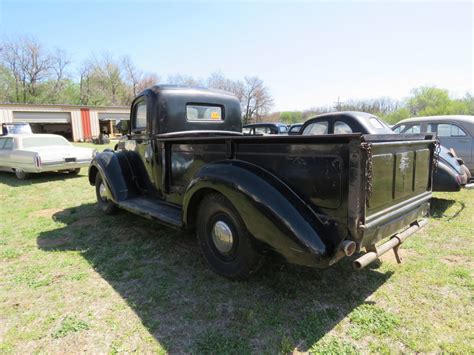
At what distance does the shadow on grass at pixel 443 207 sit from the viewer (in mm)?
5200

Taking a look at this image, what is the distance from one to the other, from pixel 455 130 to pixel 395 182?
646 centimetres

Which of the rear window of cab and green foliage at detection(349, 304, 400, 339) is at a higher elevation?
the rear window of cab

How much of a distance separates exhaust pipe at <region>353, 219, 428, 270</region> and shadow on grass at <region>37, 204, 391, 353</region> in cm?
53

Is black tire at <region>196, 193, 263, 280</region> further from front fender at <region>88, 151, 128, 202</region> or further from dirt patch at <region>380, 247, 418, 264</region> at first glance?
front fender at <region>88, 151, 128, 202</region>

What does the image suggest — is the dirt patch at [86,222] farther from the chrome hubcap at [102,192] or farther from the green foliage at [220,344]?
the green foliage at [220,344]

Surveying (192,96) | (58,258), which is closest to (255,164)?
(192,96)

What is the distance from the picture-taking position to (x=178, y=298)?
9.23 feet

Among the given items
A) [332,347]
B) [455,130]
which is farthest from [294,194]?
[455,130]

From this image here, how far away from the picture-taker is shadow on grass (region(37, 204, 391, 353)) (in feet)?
7.54

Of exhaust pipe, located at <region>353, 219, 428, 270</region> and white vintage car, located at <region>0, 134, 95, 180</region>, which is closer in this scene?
exhaust pipe, located at <region>353, 219, 428, 270</region>

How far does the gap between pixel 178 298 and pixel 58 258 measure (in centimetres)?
190

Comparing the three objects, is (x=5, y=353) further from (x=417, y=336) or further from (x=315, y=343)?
(x=417, y=336)

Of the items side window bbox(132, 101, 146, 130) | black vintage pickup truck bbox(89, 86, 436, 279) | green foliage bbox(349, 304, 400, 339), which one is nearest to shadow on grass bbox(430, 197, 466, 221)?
black vintage pickup truck bbox(89, 86, 436, 279)

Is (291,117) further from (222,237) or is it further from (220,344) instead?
(220,344)
